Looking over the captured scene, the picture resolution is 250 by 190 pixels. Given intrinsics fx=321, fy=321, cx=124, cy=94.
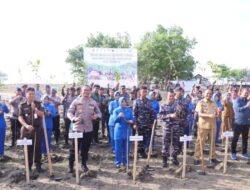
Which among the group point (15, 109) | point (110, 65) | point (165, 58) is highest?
point (165, 58)

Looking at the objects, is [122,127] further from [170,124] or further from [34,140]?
[34,140]

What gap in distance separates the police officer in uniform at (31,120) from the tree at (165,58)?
36826 mm

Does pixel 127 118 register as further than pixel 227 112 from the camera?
No

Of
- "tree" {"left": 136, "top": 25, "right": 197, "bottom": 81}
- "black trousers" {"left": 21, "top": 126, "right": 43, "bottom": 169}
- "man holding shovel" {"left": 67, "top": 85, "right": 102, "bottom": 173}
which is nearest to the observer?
"man holding shovel" {"left": 67, "top": 85, "right": 102, "bottom": 173}

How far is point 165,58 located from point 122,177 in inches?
1484

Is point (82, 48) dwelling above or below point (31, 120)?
above

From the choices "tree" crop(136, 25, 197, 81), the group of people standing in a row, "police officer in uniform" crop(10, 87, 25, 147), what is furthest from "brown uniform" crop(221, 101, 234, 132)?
"tree" crop(136, 25, 197, 81)

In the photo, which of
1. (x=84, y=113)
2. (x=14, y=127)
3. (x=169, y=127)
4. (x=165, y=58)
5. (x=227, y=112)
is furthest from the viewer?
(x=165, y=58)

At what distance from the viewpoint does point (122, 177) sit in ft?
24.4

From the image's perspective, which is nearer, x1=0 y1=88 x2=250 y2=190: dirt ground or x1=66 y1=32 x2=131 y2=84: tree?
x1=0 y1=88 x2=250 y2=190: dirt ground

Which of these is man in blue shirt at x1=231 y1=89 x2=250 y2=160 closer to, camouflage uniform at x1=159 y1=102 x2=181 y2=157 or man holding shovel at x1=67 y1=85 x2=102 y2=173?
camouflage uniform at x1=159 y1=102 x2=181 y2=157

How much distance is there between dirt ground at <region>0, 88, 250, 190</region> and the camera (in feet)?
22.6

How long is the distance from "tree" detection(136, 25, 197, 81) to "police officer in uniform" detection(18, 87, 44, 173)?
121ft

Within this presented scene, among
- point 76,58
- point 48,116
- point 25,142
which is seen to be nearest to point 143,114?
point 48,116
